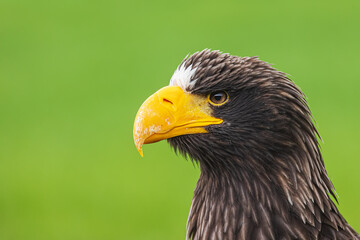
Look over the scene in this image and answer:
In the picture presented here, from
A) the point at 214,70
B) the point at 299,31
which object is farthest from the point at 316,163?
the point at 299,31

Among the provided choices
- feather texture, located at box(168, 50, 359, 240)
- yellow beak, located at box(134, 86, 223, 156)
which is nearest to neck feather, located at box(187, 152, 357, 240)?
feather texture, located at box(168, 50, 359, 240)

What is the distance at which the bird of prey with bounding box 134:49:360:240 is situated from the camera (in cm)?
A: 387

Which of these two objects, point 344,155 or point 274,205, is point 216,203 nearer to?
point 274,205

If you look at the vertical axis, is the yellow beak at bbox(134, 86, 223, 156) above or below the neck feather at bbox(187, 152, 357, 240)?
above

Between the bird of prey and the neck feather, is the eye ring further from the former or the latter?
the neck feather

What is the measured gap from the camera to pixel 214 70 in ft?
13.1

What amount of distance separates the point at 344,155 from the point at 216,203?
25.9ft

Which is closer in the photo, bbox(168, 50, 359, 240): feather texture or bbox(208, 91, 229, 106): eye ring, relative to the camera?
bbox(168, 50, 359, 240): feather texture

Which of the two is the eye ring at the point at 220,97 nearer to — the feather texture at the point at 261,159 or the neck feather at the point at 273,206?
the feather texture at the point at 261,159

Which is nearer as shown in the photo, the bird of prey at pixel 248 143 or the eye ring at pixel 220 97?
the bird of prey at pixel 248 143

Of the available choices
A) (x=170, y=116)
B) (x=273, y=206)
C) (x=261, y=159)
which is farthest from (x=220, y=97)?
(x=273, y=206)

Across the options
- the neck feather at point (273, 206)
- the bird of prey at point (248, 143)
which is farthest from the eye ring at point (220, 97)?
the neck feather at point (273, 206)

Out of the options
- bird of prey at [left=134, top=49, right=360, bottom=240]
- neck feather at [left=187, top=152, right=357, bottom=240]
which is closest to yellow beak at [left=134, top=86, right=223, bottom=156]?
bird of prey at [left=134, top=49, right=360, bottom=240]

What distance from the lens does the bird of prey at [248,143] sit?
3873 mm
